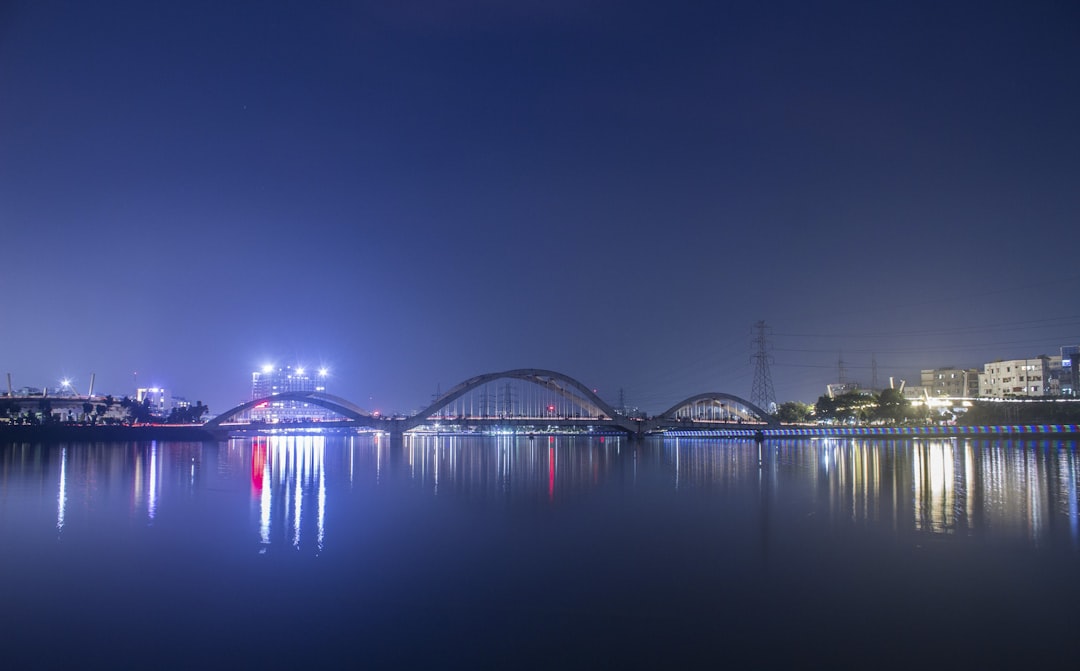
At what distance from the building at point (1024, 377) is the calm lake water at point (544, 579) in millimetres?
100642

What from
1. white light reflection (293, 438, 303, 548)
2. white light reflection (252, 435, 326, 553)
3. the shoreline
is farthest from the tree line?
white light reflection (293, 438, 303, 548)

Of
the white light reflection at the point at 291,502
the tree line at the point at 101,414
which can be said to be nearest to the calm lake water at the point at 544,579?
the white light reflection at the point at 291,502

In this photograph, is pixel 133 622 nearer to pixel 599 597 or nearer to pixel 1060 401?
pixel 599 597

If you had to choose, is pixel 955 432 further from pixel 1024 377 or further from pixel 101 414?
pixel 101 414

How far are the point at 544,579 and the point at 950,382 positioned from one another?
147 m

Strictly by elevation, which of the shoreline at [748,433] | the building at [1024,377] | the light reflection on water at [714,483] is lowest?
the shoreline at [748,433]

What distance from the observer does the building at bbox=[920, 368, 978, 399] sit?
131m

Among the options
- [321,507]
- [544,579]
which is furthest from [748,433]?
[544,579]

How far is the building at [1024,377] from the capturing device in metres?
109

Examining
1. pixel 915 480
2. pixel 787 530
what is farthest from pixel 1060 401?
pixel 787 530

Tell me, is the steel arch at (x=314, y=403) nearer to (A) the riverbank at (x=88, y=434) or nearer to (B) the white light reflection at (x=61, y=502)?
(A) the riverbank at (x=88, y=434)

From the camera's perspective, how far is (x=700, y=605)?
436 inches

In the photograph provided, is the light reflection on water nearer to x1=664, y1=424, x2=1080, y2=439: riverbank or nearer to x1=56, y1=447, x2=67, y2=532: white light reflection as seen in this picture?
x1=56, y1=447, x2=67, y2=532: white light reflection

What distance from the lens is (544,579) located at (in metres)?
12.8
